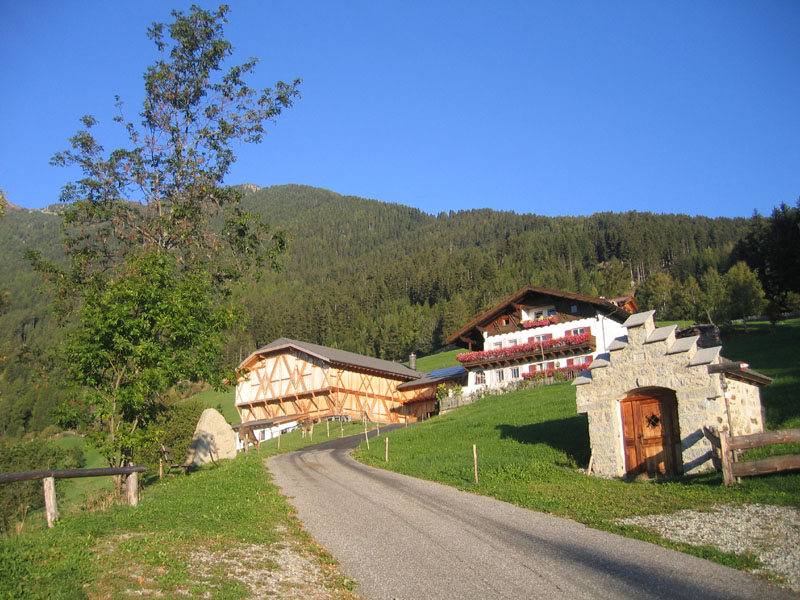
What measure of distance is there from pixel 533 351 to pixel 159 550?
136 ft

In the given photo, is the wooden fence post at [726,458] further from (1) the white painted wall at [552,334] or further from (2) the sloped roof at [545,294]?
(2) the sloped roof at [545,294]

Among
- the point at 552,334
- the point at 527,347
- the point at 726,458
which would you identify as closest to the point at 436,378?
the point at 527,347

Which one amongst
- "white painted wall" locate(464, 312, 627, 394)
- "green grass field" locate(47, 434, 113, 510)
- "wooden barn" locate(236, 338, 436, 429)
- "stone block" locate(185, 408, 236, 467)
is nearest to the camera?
"green grass field" locate(47, 434, 113, 510)

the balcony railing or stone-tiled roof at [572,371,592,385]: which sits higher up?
stone-tiled roof at [572,371,592,385]

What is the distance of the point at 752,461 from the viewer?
47.2 ft

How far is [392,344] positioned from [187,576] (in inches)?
4098

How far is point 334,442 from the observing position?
124 ft

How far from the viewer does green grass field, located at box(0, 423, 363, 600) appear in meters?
7.77

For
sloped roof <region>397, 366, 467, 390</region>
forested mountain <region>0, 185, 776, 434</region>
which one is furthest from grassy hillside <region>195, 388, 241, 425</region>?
forested mountain <region>0, 185, 776, 434</region>

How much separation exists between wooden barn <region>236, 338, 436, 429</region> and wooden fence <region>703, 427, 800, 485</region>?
4106cm

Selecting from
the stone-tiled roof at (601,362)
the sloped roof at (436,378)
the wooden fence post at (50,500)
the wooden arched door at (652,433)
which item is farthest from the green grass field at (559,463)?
the sloped roof at (436,378)

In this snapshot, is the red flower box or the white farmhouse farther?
the white farmhouse

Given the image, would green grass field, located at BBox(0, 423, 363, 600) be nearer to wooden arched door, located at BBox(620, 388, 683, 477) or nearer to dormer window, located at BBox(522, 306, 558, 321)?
wooden arched door, located at BBox(620, 388, 683, 477)

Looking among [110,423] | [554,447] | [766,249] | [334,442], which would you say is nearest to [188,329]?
[110,423]
